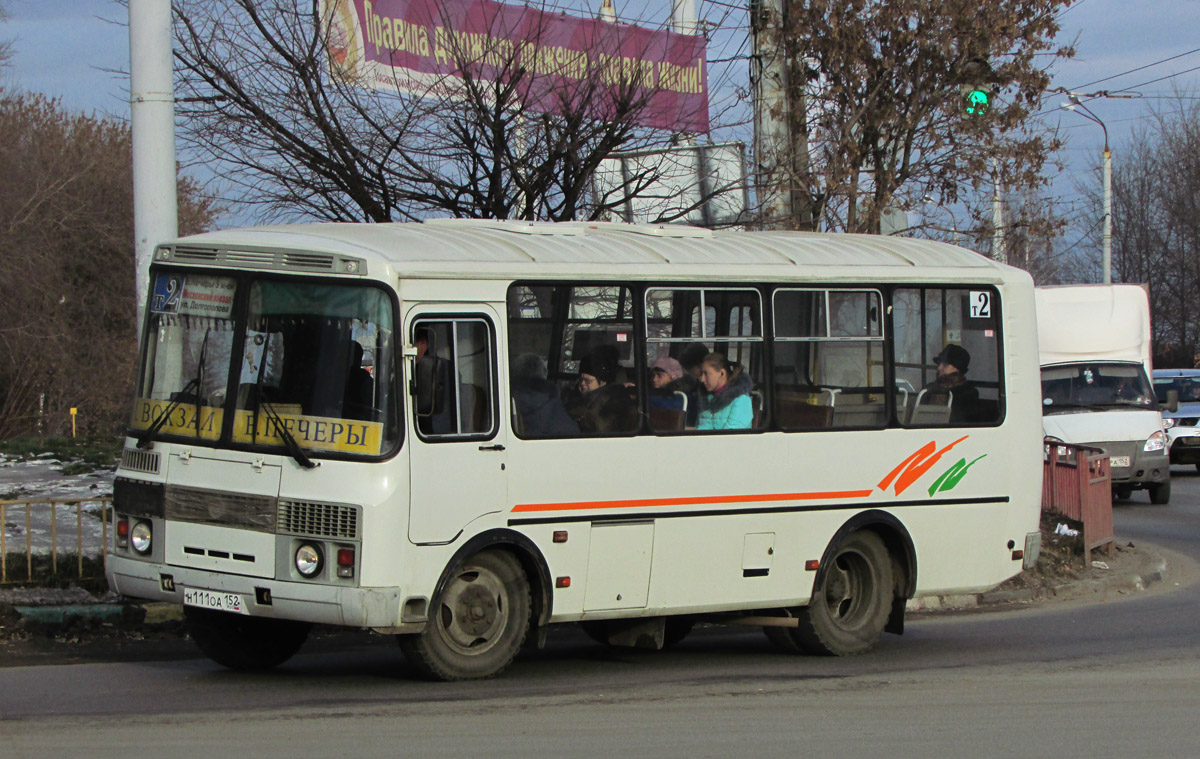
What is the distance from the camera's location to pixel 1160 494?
24.6 m

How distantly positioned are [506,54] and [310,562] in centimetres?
707

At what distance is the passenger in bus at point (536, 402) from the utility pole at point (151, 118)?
3.96m

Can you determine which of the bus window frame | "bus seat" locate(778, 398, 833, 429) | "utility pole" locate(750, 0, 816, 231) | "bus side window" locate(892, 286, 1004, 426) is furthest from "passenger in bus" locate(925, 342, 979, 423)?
"utility pole" locate(750, 0, 816, 231)

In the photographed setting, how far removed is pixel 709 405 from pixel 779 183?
714cm

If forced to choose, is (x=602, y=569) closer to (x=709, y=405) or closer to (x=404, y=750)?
(x=709, y=405)

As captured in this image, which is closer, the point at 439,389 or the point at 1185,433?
the point at 439,389

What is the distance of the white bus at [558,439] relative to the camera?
834 cm

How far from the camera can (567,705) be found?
26.9 ft

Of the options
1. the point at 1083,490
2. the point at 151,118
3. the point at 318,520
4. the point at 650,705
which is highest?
the point at 151,118

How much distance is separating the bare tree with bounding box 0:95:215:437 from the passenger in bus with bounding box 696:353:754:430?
83.9 feet

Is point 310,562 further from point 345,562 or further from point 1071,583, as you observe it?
point 1071,583

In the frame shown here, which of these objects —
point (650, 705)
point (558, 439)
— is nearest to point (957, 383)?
point (558, 439)

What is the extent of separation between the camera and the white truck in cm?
2338

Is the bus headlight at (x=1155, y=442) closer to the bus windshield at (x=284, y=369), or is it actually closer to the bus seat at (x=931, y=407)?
the bus seat at (x=931, y=407)
